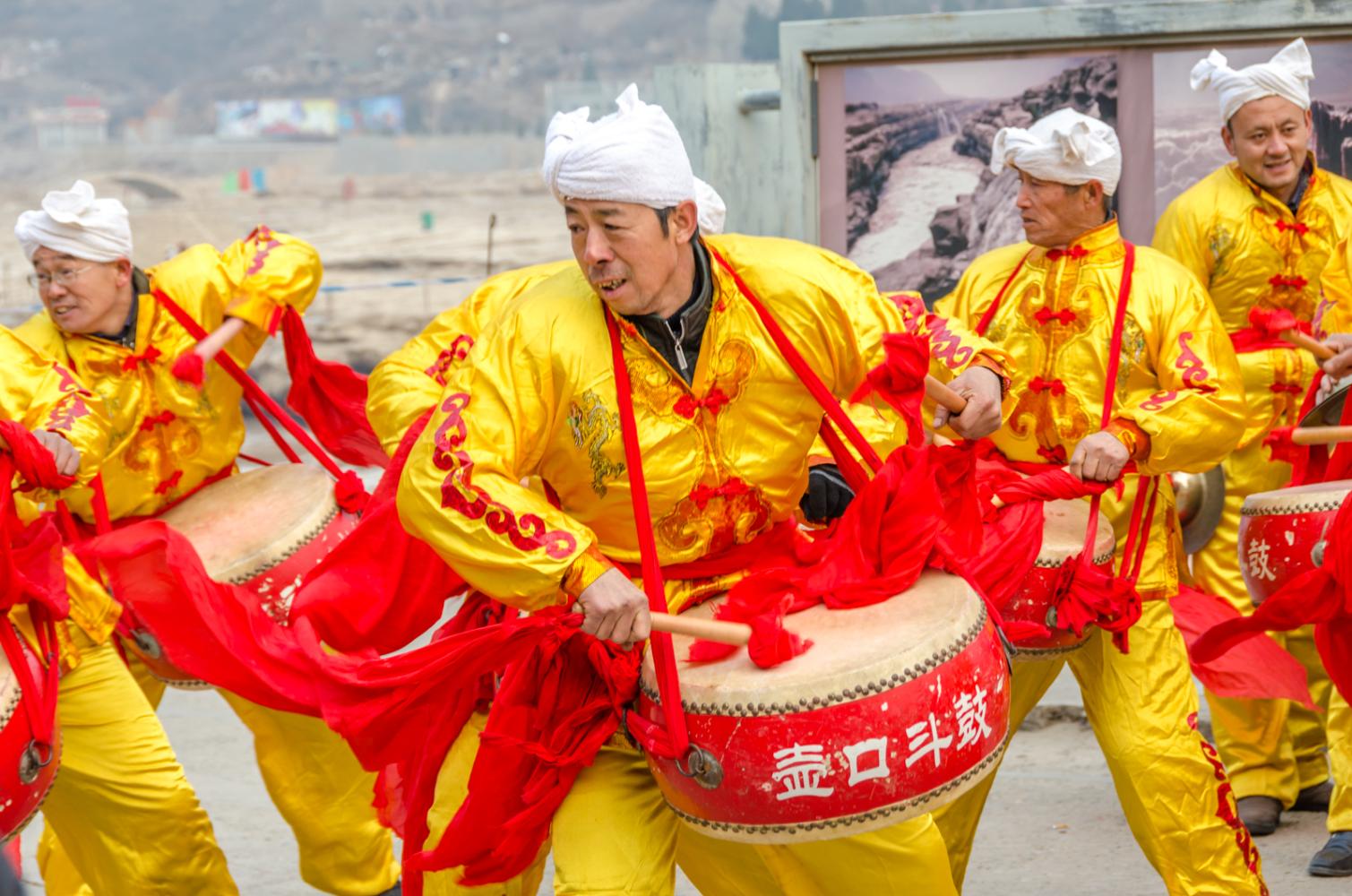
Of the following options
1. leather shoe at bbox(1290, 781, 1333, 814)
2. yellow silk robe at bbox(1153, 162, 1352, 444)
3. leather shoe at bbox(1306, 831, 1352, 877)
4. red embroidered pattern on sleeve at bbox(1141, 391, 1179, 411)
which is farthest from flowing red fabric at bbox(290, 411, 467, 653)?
leather shoe at bbox(1290, 781, 1333, 814)

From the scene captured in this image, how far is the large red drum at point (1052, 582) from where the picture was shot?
12.2 ft

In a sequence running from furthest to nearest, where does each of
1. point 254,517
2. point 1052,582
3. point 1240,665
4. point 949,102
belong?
point 949,102
point 254,517
point 1240,665
point 1052,582

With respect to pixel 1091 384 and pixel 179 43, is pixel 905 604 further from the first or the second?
pixel 179 43

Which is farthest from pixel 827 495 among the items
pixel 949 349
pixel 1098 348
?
pixel 1098 348

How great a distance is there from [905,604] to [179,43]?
173ft

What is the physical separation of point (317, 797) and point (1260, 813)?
88.8 inches

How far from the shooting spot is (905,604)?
9.58 ft

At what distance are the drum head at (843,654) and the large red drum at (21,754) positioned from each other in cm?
123

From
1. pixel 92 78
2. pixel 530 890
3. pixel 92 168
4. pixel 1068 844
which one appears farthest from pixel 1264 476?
pixel 92 78

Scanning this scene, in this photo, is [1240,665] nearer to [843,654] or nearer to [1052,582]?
[1052,582]

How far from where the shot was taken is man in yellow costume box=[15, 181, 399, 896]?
4.53 meters

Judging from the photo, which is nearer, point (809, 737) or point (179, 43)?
point (809, 737)

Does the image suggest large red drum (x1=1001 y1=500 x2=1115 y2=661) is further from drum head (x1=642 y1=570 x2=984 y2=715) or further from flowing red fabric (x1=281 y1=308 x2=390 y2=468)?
flowing red fabric (x1=281 y1=308 x2=390 y2=468)

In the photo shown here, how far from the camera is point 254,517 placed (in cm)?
445
